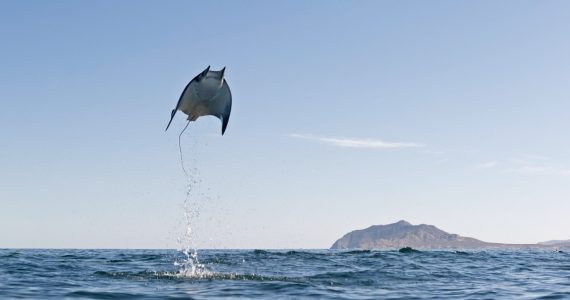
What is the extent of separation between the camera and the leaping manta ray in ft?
68.4

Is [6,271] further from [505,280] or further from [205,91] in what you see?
[505,280]

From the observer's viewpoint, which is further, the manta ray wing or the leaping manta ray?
the manta ray wing

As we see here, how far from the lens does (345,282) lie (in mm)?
21562

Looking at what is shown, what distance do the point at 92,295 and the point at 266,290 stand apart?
17.3ft

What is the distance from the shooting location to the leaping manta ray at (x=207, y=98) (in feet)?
68.4

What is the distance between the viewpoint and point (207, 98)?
69.8 feet

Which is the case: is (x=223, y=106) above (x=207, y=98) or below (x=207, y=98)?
below

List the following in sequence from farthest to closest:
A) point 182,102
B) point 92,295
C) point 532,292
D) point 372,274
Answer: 1. point 372,274
2. point 182,102
3. point 532,292
4. point 92,295

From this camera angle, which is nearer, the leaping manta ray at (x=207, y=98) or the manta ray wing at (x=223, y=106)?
the leaping manta ray at (x=207, y=98)

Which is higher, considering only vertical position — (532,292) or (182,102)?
(182,102)

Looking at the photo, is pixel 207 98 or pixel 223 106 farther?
pixel 223 106

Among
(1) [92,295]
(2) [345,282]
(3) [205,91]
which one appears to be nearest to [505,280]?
(2) [345,282]

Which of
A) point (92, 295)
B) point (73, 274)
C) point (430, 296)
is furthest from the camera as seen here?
point (73, 274)

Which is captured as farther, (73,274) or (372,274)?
(372,274)
